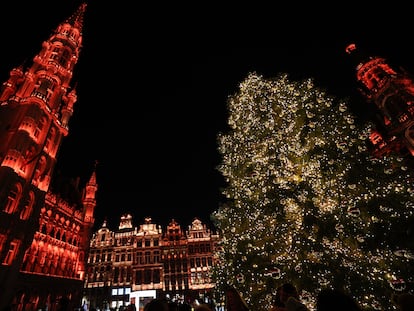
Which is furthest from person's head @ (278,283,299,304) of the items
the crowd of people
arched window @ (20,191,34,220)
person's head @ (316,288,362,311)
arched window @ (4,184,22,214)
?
arched window @ (20,191,34,220)

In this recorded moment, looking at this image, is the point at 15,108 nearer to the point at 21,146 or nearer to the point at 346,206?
the point at 21,146

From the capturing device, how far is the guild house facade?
5256cm

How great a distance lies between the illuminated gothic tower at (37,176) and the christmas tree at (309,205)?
21902 mm

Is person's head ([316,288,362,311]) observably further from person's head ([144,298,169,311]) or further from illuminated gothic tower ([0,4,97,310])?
illuminated gothic tower ([0,4,97,310])

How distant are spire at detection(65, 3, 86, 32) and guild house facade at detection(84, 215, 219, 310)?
44.9 meters

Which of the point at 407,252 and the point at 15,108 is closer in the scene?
the point at 407,252

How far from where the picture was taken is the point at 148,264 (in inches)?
2179

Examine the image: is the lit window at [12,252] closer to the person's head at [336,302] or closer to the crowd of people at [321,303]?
the crowd of people at [321,303]

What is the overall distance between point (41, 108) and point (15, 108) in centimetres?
246

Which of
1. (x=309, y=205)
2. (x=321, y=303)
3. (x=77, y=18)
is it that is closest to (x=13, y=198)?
(x=309, y=205)

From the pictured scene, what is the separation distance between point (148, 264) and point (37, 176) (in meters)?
36.6

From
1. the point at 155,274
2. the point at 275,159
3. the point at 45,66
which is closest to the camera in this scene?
the point at 275,159

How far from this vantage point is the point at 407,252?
695 centimetres

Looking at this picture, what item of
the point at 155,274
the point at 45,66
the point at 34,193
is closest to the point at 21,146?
the point at 34,193
